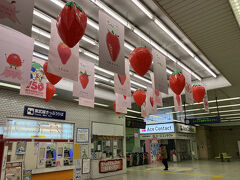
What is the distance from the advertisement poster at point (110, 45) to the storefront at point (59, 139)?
336 centimetres

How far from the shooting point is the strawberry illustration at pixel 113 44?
3.50 meters

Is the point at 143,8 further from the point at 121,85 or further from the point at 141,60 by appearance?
the point at 121,85

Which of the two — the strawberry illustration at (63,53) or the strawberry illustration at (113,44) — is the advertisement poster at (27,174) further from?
the strawberry illustration at (113,44)

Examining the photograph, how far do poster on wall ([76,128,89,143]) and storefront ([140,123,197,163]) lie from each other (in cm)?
886

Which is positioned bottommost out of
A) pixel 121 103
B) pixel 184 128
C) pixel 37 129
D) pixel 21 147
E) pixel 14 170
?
pixel 14 170

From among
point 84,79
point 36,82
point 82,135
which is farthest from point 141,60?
point 82,135

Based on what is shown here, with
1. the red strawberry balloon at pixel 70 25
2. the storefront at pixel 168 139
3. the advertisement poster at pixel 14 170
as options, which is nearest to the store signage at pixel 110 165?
the advertisement poster at pixel 14 170

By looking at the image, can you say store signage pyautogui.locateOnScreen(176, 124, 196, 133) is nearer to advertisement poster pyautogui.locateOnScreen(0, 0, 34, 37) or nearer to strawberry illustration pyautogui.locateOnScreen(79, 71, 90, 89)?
strawberry illustration pyautogui.locateOnScreen(79, 71, 90, 89)

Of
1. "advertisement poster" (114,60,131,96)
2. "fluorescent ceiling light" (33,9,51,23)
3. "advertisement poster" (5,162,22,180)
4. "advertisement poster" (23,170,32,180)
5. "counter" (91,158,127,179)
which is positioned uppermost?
"fluorescent ceiling light" (33,9,51,23)

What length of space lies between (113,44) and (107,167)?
8156 mm

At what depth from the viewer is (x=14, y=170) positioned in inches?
197

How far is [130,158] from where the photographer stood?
14.8 metres

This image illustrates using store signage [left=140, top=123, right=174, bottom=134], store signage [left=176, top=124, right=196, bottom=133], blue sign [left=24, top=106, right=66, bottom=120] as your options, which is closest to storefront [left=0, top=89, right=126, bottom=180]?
blue sign [left=24, top=106, right=66, bottom=120]

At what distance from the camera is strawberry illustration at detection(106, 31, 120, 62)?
3.50 m
